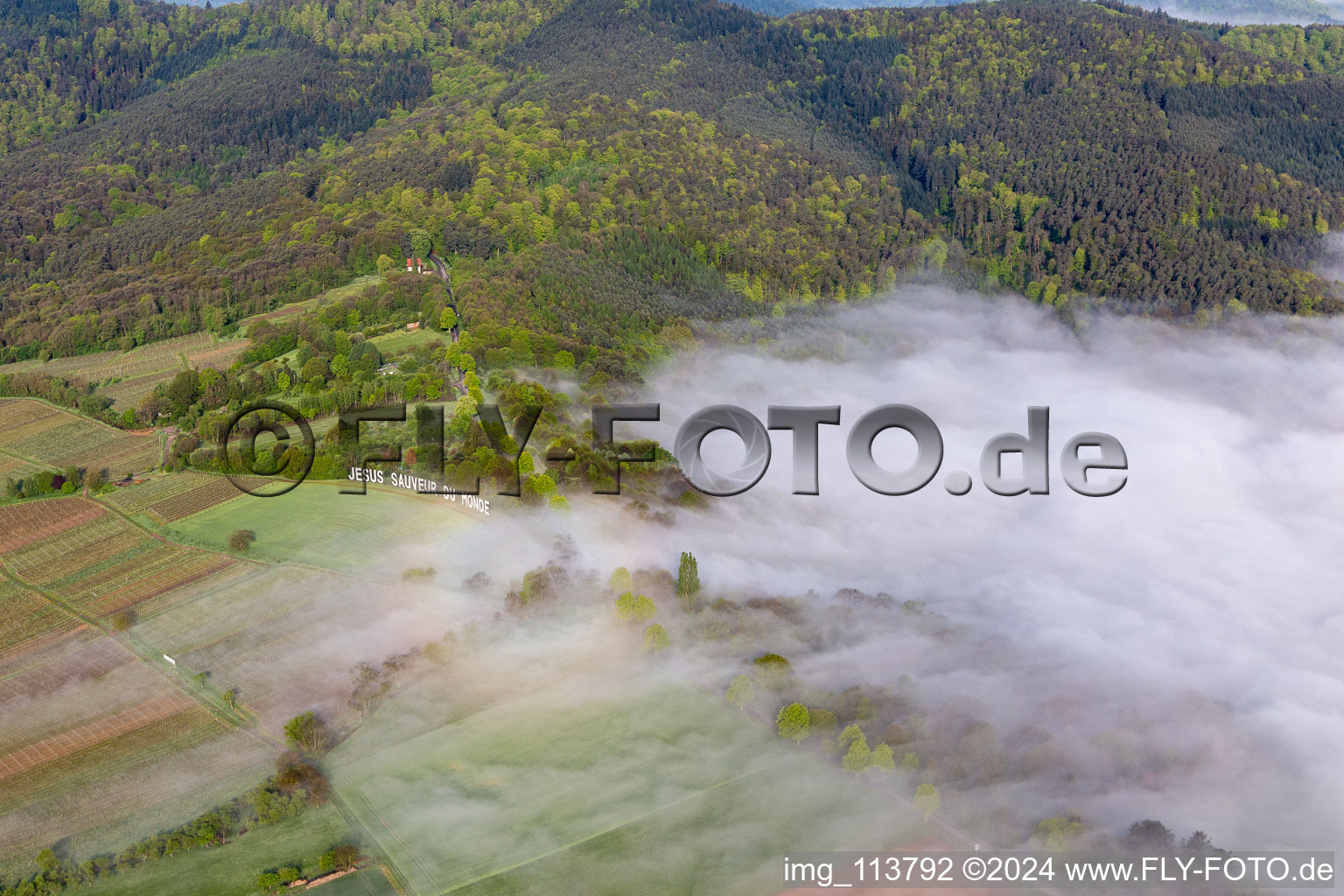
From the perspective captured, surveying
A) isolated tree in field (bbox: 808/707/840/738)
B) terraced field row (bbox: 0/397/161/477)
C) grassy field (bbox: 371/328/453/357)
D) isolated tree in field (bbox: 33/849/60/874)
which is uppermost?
grassy field (bbox: 371/328/453/357)

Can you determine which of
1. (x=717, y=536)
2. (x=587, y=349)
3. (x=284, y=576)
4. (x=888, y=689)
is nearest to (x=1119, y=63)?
(x=587, y=349)

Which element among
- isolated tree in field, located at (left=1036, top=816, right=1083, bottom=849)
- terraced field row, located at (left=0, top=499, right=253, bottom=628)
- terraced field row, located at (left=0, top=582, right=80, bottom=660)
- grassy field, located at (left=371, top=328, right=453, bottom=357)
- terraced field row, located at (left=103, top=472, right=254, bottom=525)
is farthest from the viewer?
grassy field, located at (left=371, top=328, right=453, bottom=357)

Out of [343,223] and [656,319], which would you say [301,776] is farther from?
[343,223]

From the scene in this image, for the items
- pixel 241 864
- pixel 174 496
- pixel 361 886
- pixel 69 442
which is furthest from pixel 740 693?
pixel 69 442

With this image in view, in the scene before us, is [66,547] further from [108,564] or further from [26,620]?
[26,620]

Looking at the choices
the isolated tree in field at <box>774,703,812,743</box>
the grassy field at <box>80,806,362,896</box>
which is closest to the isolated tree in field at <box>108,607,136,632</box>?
the grassy field at <box>80,806,362,896</box>

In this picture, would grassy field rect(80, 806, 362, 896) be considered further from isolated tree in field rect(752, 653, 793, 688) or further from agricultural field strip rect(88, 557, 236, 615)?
agricultural field strip rect(88, 557, 236, 615)
